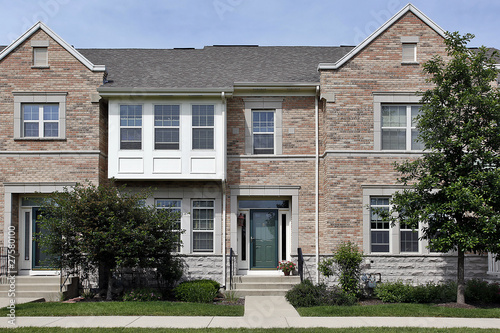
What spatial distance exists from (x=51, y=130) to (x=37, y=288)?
16.4 feet

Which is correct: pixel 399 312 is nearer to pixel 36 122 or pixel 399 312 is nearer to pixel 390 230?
pixel 390 230

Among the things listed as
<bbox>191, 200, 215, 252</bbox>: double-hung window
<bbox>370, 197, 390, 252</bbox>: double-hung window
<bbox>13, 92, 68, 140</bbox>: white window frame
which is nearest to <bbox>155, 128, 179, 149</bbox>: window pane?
<bbox>191, 200, 215, 252</bbox>: double-hung window

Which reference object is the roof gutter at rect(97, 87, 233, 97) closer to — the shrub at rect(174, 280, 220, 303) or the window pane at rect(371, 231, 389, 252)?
the shrub at rect(174, 280, 220, 303)

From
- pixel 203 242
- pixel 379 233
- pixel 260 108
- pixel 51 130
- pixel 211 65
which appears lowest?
pixel 203 242

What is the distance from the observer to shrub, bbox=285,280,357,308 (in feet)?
41.4

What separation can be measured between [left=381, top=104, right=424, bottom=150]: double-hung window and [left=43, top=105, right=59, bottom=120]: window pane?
10.6m

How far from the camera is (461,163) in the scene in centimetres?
1202

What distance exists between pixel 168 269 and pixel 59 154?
5.19m

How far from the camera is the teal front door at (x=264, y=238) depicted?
52.4ft

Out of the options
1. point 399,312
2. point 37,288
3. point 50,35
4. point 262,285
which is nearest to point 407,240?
point 399,312

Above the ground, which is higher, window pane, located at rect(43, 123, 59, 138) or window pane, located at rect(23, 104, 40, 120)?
window pane, located at rect(23, 104, 40, 120)

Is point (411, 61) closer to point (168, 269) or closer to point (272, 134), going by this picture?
point (272, 134)

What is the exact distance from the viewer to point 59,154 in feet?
49.9

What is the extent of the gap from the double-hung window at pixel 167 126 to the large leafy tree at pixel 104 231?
7.93 feet
